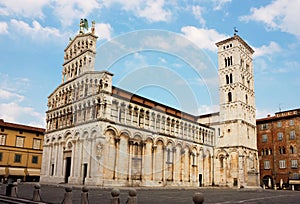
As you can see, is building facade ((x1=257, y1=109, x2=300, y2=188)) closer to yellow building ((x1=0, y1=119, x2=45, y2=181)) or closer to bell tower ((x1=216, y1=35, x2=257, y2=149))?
bell tower ((x1=216, y1=35, x2=257, y2=149))

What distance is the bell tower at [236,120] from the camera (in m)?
49.1

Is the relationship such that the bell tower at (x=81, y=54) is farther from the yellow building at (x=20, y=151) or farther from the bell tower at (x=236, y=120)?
the bell tower at (x=236, y=120)

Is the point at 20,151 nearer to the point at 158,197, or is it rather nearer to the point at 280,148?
the point at 158,197

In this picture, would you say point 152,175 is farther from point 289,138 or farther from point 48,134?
point 289,138

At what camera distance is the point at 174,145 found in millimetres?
41844

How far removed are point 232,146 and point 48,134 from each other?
31358 mm

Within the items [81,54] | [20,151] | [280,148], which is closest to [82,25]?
[81,54]

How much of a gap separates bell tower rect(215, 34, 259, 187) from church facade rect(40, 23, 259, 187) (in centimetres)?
18

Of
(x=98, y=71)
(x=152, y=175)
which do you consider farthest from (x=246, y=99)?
(x=98, y=71)

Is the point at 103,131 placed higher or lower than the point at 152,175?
higher

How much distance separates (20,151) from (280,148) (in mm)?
46055

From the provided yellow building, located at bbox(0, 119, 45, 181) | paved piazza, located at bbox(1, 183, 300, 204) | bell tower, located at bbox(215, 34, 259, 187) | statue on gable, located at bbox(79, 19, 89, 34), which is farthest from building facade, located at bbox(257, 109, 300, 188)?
yellow building, located at bbox(0, 119, 45, 181)

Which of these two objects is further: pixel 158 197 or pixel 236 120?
pixel 236 120

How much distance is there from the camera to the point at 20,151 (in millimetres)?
45469
